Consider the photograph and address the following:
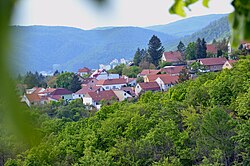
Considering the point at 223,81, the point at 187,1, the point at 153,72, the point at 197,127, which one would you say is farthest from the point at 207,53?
the point at 187,1

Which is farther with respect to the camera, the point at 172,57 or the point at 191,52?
the point at 172,57

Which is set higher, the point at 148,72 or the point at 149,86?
the point at 148,72

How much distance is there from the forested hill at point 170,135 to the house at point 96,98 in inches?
408

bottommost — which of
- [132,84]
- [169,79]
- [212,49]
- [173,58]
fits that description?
[132,84]

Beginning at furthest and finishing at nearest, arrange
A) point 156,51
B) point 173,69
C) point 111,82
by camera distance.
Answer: point 156,51
point 111,82
point 173,69

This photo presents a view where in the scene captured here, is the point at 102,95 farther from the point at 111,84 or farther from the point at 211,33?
the point at 211,33

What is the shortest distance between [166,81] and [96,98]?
511cm

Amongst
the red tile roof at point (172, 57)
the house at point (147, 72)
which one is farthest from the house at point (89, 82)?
the red tile roof at point (172, 57)

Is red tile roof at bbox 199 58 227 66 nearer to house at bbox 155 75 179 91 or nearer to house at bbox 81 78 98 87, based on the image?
house at bbox 155 75 179 91

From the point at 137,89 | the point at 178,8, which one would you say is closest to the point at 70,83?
the point at 137,89

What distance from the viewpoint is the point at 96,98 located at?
2486cm

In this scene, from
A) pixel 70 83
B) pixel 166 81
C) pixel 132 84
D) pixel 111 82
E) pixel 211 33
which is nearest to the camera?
pixel 166 81

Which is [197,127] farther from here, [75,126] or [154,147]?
[75,126]

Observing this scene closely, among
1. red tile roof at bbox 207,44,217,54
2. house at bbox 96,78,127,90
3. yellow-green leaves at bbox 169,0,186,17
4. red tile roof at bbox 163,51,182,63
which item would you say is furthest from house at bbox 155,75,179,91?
yellow-green leaves at bbox 169,0,186,17
